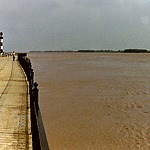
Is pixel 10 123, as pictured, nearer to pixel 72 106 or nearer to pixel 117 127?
pixel 117 127

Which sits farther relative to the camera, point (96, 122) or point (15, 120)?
point (96, 122)

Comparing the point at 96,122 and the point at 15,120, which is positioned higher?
the point at 15,120

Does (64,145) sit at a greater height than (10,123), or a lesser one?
lesser

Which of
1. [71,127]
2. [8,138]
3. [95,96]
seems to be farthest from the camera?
[95,96]

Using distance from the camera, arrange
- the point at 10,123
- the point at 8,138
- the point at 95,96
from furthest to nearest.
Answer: the point at 95,96 → the point at 10,123 → the point at 8,138

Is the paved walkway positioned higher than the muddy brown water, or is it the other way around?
the paved walkway

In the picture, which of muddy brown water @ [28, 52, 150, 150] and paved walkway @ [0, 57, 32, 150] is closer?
paved walkway @ [0, 57, 32, 150]

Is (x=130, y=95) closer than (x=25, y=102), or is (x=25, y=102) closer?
(x=25, y=102)

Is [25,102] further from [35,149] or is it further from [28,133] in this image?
[35,149]

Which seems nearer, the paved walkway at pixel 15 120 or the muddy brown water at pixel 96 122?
the paved walkway at pixel 15 120

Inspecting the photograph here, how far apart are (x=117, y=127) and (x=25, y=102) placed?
5.19 m

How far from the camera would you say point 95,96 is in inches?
878

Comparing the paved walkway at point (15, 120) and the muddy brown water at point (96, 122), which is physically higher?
the paved walkway at point (15, 120)

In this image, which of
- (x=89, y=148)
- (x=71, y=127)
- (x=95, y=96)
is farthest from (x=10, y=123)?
(x=95, y=96)
